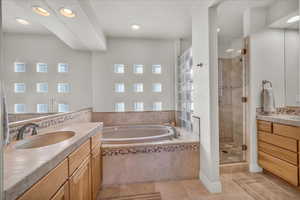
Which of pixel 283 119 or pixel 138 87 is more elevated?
pixel 138 87

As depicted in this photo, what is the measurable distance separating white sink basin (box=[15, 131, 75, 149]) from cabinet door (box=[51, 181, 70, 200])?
496 mm

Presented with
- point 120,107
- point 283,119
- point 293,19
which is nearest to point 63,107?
point 120,107

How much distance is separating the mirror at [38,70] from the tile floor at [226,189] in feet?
4.45

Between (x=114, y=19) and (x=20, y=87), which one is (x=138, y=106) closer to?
(x=114, y=19)

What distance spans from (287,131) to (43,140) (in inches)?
103

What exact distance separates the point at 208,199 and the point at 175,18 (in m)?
2.56

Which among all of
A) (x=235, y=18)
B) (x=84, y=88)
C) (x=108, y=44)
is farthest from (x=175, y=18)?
(x=84, y=88)

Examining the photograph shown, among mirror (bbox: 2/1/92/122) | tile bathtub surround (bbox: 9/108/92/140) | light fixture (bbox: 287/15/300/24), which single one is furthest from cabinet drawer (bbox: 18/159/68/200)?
light fixture (bbox: 287/15/300/24)

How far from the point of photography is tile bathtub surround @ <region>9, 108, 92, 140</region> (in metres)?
1.24

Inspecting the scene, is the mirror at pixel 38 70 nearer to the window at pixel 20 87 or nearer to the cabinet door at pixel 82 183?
the window at pixel 20 87

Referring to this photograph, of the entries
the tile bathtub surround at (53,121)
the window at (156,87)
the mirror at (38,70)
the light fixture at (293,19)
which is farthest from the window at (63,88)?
the light fixture at (293,19)

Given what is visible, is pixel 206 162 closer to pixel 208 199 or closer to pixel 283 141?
pixel 208 199

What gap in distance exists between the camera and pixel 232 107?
2680 mm

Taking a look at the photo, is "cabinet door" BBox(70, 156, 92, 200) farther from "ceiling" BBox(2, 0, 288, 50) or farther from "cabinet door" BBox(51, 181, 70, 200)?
"ceiling" BBox(2, 0, 288, 50)
